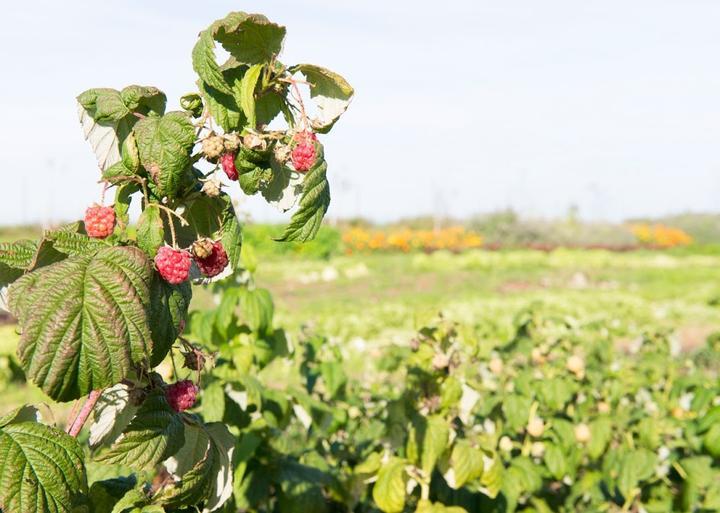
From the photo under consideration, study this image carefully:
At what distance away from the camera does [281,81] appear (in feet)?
4.66

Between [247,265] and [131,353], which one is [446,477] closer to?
[247,265]

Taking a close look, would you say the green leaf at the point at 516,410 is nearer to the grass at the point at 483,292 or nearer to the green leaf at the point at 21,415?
the green leaf at the point at 21,415

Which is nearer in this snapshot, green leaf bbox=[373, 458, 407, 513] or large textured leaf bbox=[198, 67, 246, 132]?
large textured leaf bbox=[198, 67, 246, 132]

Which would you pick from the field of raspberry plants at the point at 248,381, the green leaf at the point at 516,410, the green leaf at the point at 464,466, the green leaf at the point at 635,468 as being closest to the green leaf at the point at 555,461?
the field of raspberry plants at the point at 248,381

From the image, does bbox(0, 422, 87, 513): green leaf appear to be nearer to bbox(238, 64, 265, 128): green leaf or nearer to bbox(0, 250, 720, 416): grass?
bbox(238, 64, 265, 128): green leaf

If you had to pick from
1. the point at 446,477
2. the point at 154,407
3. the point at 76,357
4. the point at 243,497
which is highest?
the point at 76,357

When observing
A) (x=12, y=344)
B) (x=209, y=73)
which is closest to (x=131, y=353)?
(x=209, y=73)

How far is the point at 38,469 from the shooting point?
128 cm

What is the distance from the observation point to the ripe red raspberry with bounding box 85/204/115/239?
1.31m

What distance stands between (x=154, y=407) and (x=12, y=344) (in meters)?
7.25

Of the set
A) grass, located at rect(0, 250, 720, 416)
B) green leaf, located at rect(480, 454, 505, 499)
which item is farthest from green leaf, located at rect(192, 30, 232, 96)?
grass, located at rect(0, 250, 720, 416)

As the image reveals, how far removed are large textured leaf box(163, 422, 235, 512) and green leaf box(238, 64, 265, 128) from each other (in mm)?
653

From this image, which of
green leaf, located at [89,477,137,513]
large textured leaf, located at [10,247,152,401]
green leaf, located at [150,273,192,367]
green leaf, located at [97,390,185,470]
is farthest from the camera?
green leaf, located at [89,477,137,513]

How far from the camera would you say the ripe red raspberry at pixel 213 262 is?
136cm
